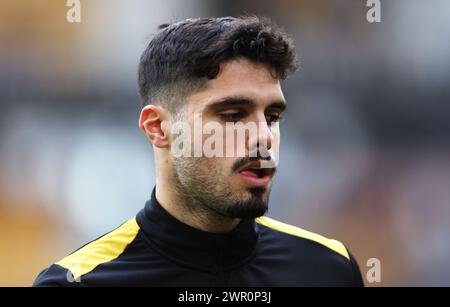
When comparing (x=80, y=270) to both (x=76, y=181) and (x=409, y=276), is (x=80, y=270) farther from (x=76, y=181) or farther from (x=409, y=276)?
(x=409, y=276)

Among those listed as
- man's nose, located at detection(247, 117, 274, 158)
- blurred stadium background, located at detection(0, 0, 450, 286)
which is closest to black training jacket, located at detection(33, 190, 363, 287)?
man's nose, located at detection(247, 117, 274, 158)

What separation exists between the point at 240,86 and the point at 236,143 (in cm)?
16

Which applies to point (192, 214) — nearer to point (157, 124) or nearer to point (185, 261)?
point (185, 261)

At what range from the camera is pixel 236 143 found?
1848mm

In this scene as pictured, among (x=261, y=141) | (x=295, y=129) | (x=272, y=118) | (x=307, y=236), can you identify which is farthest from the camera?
(x=295, y=129)

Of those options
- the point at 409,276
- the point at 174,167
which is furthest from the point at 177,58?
the point at 409,276

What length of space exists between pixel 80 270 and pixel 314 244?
0.75 meters

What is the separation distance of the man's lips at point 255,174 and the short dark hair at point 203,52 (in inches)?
10.6

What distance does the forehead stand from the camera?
73.2 inches

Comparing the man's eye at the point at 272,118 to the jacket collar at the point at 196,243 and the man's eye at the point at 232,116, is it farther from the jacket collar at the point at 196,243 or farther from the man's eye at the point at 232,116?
the jacket collar at the point at 196,243

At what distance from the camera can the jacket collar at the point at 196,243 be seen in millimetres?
1914

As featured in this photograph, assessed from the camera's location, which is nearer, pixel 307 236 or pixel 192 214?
pixel 192 214

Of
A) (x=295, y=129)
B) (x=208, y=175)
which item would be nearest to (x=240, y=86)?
(x=208, y=175)

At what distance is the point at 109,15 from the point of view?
5180mm
